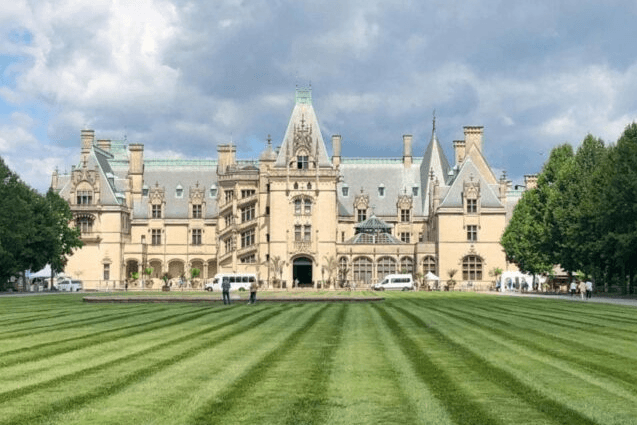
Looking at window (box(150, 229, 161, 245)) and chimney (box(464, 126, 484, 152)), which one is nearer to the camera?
window (box(150, 229, 161, 245))

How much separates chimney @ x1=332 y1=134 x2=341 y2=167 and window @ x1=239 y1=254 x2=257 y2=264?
20895 mm

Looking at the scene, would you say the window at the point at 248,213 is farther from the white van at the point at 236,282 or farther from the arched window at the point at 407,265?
the arched window at the point at 407,265

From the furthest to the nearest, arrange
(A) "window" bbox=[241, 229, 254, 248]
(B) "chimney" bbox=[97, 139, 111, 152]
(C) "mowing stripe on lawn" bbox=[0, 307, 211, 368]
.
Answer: (B) "chimney" bbox=[97, 139, 111, 152] < (A) "window" bbox=[241, 229, 254, 248] < (C) "mowing stripe on lawn" bbox=[0, 307, 211, 368]

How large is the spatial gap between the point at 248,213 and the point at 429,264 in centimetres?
2334

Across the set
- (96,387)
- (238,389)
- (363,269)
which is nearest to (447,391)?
(238,389)

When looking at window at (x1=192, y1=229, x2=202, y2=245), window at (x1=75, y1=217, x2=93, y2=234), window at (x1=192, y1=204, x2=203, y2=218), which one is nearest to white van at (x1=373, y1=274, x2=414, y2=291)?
window at (x1=192, y1=229, x2=202, y2=245)

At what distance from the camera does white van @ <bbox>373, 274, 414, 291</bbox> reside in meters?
87.3

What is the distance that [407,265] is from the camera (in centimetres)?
9838

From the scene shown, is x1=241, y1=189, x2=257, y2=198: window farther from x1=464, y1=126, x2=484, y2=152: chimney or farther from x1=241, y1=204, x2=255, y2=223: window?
x1=464, y1=126, x2=484, y2=152: chimney

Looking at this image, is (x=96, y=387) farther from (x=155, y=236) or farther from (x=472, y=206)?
(x=155, y=236)

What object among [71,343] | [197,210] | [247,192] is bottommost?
[71,343]

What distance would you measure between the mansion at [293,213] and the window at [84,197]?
0.13m

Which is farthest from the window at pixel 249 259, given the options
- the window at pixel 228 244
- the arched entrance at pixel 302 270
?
the arched entrance at pixel 302 270

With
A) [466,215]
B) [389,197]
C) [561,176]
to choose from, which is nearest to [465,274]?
[466,215]
